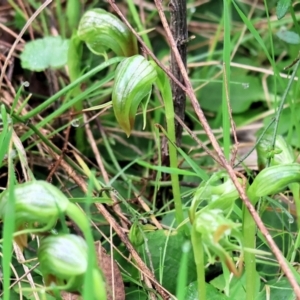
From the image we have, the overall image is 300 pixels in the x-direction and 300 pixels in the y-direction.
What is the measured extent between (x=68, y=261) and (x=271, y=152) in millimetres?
378

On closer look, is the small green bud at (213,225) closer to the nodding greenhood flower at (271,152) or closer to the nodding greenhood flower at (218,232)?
the nodding greenhood flower at (218,232)

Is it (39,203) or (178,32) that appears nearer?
(39,203)

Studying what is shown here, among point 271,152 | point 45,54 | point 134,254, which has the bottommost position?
point 134,254

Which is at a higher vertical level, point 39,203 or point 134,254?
point 39,203

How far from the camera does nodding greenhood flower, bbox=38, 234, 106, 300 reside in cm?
58

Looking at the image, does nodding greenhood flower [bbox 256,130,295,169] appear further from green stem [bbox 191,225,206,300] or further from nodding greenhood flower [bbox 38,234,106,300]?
nodding greenhood flower [bbox 38,234,106,300]

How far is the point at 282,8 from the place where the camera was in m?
0.96

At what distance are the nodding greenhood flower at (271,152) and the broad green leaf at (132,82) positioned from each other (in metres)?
0.21

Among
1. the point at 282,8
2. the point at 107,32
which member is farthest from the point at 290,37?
the point at 107,32

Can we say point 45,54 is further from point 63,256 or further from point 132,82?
point 63,256

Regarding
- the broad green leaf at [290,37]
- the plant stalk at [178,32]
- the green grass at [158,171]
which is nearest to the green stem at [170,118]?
the green grass at [158,171]

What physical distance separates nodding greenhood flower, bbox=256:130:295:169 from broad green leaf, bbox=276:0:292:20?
0.21 m

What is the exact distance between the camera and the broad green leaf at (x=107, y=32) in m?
→ 0.93

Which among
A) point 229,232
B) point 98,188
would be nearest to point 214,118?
point 98,188
